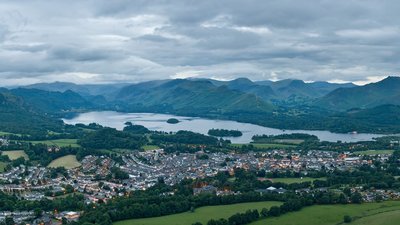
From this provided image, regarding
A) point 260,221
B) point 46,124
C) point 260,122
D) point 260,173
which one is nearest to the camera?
point 260,221

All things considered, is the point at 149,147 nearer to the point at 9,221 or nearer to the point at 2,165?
the point at 2,165

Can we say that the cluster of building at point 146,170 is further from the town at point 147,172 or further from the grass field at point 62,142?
the grass field at point 62,142

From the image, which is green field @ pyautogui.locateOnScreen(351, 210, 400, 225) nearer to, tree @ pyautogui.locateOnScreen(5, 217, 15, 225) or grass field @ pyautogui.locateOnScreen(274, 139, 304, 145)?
tree @ pyautogui.locateOnScreen(5, 217, 15, 225)

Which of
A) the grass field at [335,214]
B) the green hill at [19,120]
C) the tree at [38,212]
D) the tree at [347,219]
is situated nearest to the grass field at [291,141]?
the green hill at [19,120]

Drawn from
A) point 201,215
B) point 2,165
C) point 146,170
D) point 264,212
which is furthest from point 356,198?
point 2,165

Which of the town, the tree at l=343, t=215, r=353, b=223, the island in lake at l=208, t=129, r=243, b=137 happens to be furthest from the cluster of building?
the island in lake at l=208, t=129, r=243, b=137

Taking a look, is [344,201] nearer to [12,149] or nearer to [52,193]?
[52,193]

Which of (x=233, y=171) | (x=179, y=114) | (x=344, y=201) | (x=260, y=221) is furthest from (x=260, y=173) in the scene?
(x=179, y=114)
